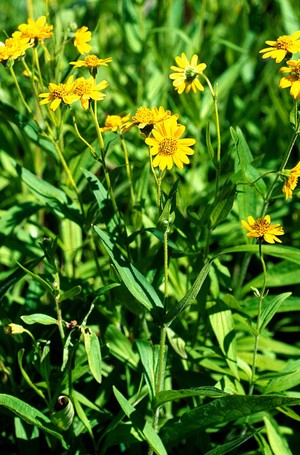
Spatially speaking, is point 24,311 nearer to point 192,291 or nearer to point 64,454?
point 64,454

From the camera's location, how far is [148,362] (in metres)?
1.15

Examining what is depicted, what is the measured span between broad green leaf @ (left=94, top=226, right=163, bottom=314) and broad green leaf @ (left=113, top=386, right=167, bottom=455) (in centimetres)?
16

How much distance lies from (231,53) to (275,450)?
145 centimetres

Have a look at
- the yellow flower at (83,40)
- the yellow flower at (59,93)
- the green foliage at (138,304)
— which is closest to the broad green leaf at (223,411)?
the green foliage at (138,304)

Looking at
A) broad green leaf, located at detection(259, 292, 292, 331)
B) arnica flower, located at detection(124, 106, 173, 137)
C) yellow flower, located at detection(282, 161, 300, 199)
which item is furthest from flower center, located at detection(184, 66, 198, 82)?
broad green leaf, located at detection(259, 292, 292, 331)

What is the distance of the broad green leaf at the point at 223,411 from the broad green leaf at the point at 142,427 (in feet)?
0.20

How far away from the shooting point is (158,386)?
1062mm

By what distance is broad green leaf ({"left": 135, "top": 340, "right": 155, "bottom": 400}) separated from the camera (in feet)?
3.72

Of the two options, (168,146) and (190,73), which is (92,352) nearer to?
(168,146)

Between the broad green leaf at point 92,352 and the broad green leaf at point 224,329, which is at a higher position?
the broad green leaf at point 92,352

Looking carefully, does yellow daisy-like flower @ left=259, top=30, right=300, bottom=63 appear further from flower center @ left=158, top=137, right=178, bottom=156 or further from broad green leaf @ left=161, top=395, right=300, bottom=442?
broad green leaf @ left=161, top=395, right=300, bottom=442

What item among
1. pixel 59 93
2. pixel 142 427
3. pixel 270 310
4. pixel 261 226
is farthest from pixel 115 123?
pixel 142 427

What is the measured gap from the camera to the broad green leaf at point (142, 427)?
103 centimetres

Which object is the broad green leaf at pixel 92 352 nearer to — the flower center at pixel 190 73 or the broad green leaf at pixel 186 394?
the broad green leaf at pixel 186 394
